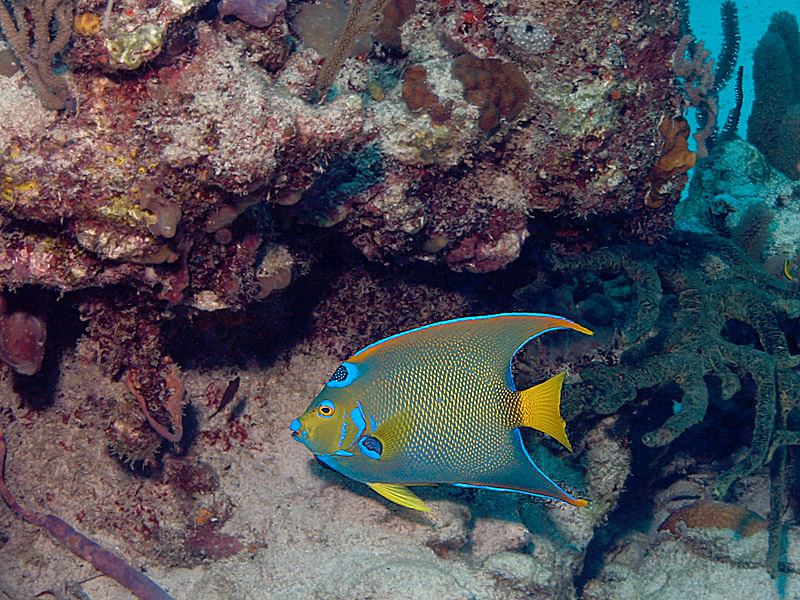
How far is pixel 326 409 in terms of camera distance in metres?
1.92

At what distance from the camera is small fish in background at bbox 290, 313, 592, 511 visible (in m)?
1.94

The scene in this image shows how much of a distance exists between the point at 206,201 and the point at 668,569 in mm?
4763

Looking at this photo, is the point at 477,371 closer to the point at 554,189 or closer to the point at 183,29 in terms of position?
the point at 554,189

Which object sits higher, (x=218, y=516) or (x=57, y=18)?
(x=57, y=18)

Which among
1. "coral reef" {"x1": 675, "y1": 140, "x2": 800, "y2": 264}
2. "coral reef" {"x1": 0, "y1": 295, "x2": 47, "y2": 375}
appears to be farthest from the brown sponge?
"coral reef" {"x1": 675, "y1": 140, "x2": 800, "y2": 264}

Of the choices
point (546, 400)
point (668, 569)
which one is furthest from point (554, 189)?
point (668, 569)

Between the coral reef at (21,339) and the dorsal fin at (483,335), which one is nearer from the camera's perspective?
the dorsal fin at (483,335)

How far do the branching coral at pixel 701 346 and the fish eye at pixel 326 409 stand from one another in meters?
1.68

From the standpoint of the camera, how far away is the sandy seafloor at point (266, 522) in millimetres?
2844

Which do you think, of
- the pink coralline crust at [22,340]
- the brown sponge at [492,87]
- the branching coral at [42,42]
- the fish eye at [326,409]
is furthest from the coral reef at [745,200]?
the pink coralline crust at [22,340]

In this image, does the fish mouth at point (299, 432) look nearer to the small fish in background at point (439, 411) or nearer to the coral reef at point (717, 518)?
the small fish in background at point (439, 411)

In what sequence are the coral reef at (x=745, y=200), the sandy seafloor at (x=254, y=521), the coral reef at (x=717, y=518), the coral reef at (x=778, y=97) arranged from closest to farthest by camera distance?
the sandy seafloor at (x=254, y=521) < the coral reef at (x=717, y=518) < the coral reef at (x=745, y=200) < the coral reef at (x=778, y=97)

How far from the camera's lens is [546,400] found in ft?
6.57

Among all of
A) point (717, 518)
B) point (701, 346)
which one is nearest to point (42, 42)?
point (701, 346)
